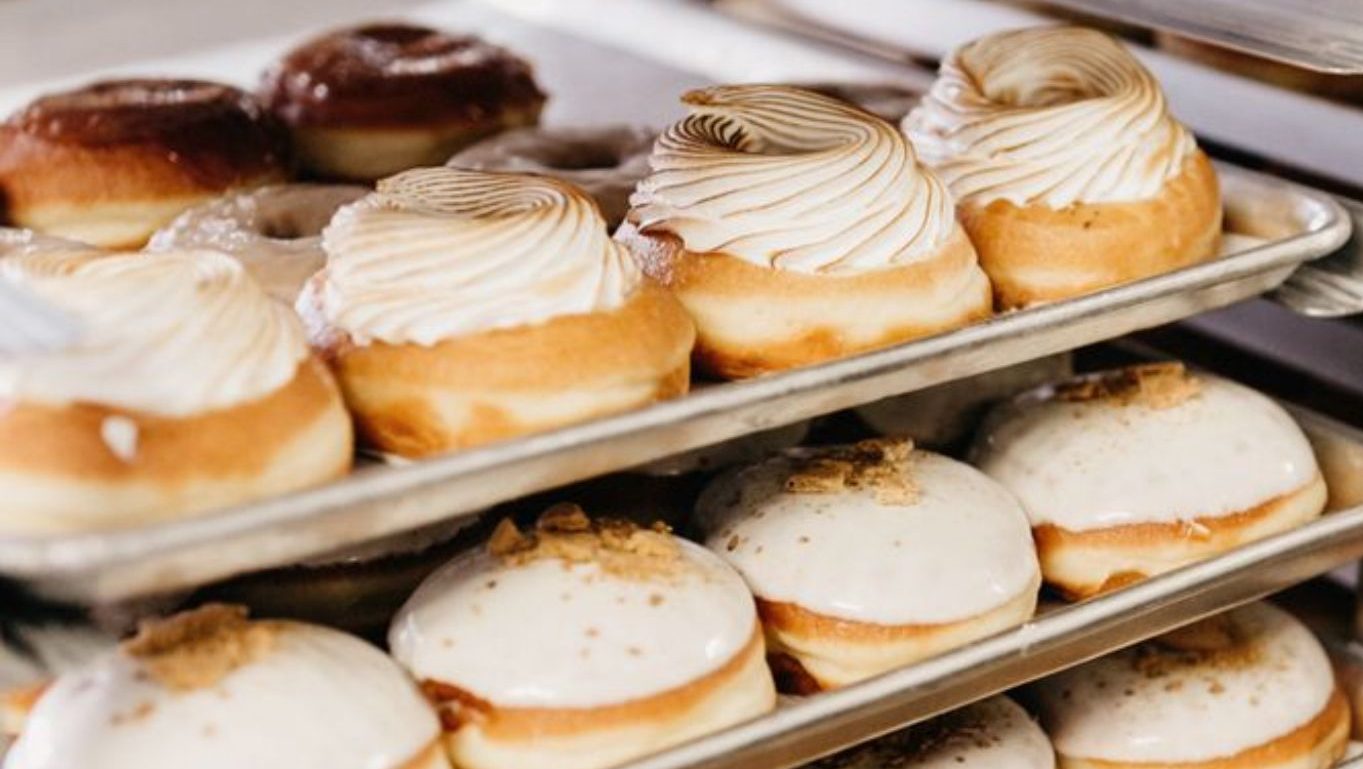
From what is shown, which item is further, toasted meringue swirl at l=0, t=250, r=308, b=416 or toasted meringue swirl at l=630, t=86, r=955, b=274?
toasted meringue swirl at l=630, t=86, r=955, b=274

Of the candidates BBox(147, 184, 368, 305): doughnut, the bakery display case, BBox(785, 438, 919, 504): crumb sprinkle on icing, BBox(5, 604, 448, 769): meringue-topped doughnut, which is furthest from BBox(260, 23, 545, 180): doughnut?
BBox(5, 604, 448, 769): meringue-topped doughnut

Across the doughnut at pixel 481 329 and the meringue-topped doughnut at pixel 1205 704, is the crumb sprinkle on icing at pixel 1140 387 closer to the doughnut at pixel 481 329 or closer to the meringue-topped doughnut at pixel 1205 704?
the meringue-topped doughnut at pixel 1205 704

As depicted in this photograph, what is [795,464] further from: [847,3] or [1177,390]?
[847,3]

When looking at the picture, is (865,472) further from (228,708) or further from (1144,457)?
(228,708)

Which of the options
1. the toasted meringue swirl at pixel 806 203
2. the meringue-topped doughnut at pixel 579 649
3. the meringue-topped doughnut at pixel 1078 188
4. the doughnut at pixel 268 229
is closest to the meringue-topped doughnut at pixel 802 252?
the toasted meringue swirl at pixel 806 203

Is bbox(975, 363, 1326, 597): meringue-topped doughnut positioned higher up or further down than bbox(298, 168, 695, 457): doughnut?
further down

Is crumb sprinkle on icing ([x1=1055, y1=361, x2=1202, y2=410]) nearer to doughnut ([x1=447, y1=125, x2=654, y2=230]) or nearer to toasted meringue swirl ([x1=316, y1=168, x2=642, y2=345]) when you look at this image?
doughnut ([x1=447, y1=125, x2=654, y2=230])
